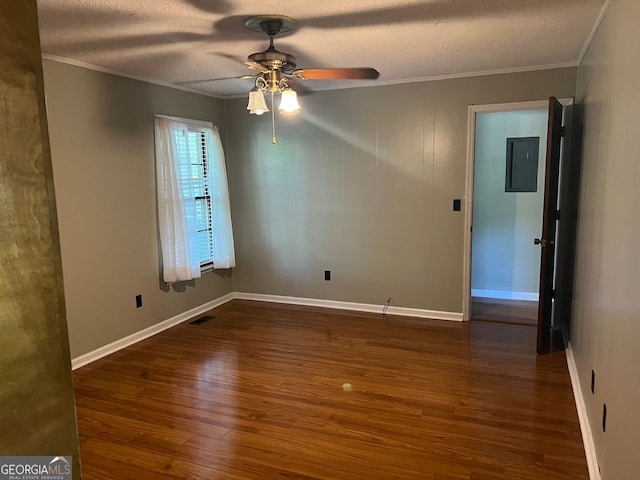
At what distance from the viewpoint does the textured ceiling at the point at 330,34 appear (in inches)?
96.7

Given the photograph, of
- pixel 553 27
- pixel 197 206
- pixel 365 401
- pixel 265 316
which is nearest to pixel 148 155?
pixel 197 206

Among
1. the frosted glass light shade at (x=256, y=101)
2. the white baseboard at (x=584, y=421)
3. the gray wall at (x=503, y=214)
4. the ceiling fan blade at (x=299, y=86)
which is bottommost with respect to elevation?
the white baseboard at (x=584, y=421)

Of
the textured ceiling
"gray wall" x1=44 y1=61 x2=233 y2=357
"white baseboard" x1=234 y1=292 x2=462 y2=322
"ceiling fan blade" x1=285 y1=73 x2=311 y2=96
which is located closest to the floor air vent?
"gray wall" x1=44 y1=61 x2=233 y2=357

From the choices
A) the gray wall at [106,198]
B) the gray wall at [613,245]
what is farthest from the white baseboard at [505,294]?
the gray wall at [106,198]

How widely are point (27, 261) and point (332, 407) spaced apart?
2.25 metres

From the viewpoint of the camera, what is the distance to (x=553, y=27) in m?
2.87

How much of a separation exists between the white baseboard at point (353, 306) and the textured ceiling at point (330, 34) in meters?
2.24

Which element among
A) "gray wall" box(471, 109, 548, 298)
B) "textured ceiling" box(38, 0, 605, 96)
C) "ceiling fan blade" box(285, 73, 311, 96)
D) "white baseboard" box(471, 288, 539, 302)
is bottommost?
"white baseboard" box(471, 288, 539, 302)

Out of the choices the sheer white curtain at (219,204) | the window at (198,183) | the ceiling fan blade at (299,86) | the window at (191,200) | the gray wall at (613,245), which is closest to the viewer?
the gray wall at (613,245)

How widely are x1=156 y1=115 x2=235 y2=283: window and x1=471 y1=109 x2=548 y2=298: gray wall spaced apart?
2.85m

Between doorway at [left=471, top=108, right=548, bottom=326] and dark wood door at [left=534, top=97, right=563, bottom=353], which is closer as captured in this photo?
dark wood door at [left=534, top=97, right=563, bottom=353]

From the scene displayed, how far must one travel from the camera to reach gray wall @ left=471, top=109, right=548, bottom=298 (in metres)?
5.17

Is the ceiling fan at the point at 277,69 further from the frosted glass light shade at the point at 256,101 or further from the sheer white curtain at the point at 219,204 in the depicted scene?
the sheer white curtain at the point at 219,204

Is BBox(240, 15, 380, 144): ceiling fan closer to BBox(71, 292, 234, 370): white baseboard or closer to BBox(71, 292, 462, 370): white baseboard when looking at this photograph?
BBox(71, 292, 234, 370): white baseboard
